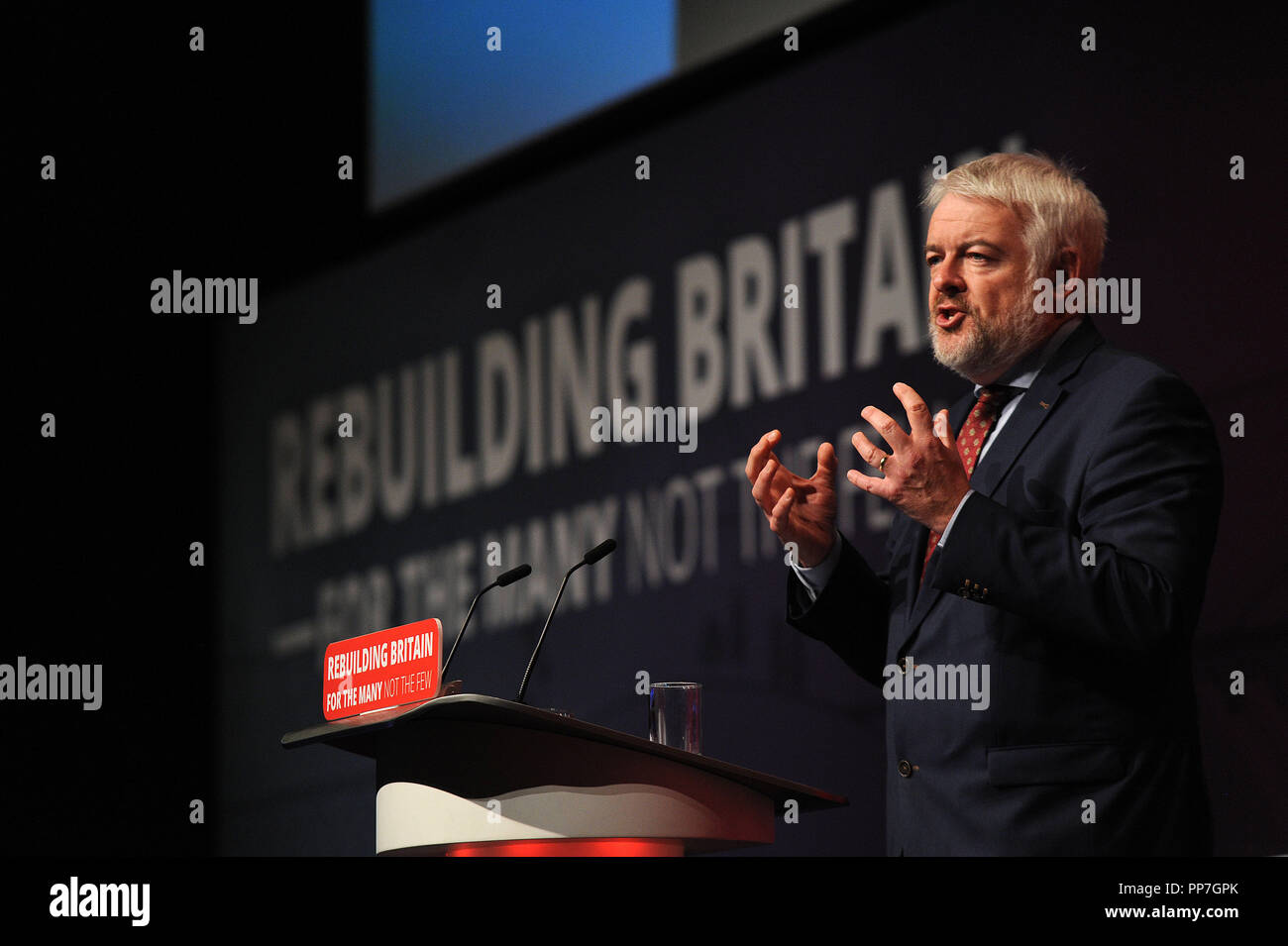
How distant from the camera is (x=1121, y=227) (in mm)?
3375

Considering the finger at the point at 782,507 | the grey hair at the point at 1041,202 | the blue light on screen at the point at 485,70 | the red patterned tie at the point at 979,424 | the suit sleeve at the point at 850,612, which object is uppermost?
the blue light on screen at the point at 485,70

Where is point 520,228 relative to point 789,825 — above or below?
above

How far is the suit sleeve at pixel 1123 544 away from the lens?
209cm

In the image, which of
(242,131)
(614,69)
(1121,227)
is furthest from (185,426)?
(1121,227)

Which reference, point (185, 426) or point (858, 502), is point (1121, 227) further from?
point (185, 426)

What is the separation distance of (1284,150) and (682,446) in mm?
1735

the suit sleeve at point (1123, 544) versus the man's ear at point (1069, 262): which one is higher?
the man's ear at point (1069, 262)

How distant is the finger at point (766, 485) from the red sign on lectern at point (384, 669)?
1.88 ft
